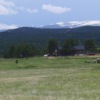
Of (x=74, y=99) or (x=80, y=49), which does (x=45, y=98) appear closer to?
(x=74, y=99)

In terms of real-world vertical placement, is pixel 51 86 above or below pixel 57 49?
below

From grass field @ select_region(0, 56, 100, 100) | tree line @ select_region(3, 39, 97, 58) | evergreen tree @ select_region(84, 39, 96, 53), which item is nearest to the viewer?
grass field @ select_region(0, 56, 100, 100)

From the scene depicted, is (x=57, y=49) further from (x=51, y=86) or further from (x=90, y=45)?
(x=51, y=86)

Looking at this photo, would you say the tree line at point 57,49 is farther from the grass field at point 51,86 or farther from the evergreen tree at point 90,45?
the grass field at point 51,86

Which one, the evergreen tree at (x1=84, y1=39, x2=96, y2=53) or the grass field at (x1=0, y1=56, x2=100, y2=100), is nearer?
the grass field at (x1=0, y1=56, x2=100, y2=100)

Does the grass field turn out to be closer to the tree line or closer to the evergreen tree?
the tree line

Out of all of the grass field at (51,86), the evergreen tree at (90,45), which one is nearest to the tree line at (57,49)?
the evergreen tree at (90,45)

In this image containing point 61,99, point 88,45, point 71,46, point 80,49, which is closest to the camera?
point 61,99

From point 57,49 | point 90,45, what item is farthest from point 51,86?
point 90,45

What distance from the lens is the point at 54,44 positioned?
135250mm

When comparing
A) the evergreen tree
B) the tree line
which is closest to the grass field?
the tree line

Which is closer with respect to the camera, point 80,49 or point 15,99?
point 15,99

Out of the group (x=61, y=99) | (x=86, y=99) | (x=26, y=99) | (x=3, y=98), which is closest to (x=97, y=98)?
(x=86, y=99)

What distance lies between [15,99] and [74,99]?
2.43m
